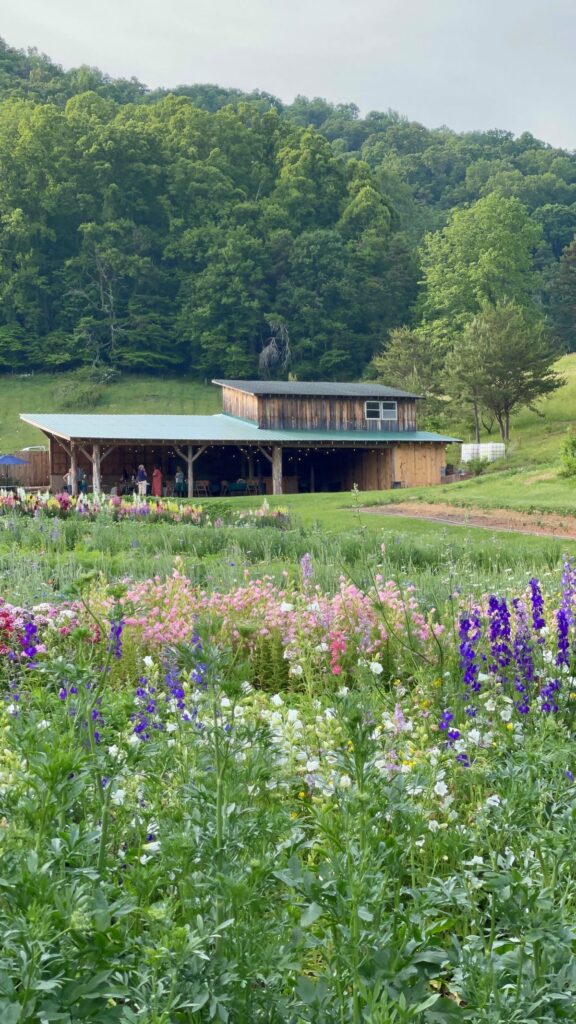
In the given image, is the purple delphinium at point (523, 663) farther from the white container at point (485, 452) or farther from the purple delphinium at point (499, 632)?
the white container at point (485, 452)

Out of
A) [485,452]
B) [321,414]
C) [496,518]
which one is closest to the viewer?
[496,518]

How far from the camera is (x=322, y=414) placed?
3869cm

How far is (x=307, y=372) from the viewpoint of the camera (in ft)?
218

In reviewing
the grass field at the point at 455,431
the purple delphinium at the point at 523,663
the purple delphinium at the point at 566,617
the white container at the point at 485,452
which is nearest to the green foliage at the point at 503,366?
the grass field at the point at 455,431

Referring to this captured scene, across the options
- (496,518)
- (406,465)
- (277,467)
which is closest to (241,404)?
(277,467)

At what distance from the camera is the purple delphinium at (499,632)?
467cm

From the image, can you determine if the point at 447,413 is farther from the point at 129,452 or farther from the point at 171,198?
the point at 171,198

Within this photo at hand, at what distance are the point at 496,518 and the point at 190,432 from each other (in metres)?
15.8

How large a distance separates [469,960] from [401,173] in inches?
4171

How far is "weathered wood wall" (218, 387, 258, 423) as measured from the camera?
3828 centimetres

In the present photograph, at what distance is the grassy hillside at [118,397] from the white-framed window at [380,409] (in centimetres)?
2217

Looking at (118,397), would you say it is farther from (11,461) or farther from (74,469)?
(74,469)

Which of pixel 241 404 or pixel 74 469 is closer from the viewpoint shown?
pixel 74 469

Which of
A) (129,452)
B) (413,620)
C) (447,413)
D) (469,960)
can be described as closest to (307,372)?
(447,413)
